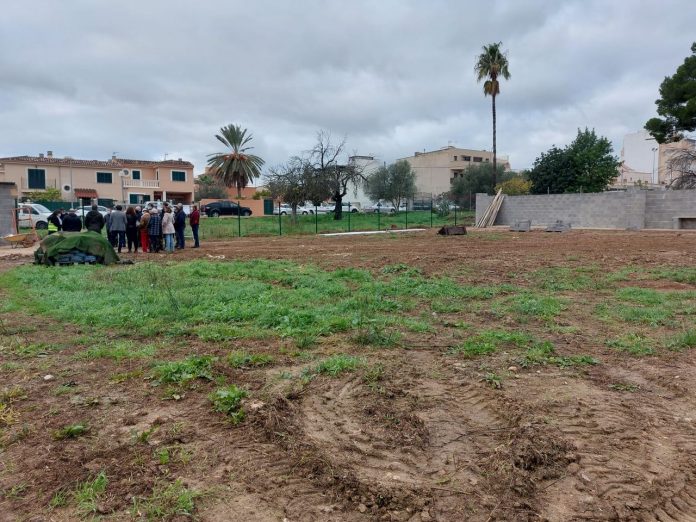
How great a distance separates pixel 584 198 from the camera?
30609mm

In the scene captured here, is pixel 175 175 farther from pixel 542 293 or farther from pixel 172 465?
pixel 172 465

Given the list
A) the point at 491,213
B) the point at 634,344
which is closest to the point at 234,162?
the point at 491,213

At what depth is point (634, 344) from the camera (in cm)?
576

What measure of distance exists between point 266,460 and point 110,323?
447 cm

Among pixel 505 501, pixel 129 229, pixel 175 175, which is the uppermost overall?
pixel 175 175

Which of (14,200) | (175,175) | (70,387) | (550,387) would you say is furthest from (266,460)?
(175,175)

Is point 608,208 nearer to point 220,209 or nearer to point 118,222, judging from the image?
point 118,222

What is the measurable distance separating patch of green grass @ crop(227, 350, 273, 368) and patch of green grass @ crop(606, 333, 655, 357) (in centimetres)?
385

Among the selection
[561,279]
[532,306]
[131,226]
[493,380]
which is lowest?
[493,380]

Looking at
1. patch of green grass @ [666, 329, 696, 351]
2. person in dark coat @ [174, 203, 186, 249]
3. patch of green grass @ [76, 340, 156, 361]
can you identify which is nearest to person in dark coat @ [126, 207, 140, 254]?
person in dark coat @ [174, 203, 186, 249]

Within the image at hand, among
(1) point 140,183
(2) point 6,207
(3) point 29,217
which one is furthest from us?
(1) point 140,183

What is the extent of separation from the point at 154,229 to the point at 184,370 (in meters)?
13.1

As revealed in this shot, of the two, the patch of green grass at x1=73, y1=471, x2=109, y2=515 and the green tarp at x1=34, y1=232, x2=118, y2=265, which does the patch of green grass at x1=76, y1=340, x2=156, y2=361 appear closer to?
the patch of green grass at x1=73, y1=471, x2=109, y2=515

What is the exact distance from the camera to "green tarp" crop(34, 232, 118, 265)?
524 inches
